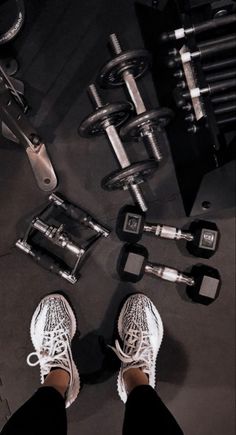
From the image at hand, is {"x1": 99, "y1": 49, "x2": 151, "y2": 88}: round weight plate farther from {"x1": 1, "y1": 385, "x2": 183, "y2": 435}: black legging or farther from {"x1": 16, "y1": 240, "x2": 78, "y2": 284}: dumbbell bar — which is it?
{"x1": 1, "y1": 385, "x2": 183, "y2": 435}: black legging

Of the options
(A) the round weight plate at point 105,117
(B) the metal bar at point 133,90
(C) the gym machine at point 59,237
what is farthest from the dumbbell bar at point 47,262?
(B) the metal bar at point 133,90

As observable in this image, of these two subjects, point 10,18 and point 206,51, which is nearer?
point 206,51

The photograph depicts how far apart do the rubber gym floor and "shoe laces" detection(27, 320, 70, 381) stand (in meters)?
0.09

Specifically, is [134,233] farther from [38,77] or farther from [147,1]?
[147,1]

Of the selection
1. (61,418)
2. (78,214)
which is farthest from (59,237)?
(61,418)

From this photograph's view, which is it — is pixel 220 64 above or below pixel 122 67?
below

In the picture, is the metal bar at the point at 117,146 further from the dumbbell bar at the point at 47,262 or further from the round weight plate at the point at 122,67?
the dumbbell bar at the point at 47,262

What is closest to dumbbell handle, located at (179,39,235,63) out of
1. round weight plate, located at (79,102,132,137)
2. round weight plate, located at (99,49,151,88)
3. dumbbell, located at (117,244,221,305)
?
round weight plate, located at (99,49,151,88)

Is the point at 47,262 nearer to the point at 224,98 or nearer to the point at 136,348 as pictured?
the point at 136,348

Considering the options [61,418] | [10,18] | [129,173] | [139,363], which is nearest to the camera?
[61,418]

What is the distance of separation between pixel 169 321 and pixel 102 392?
1.09ft

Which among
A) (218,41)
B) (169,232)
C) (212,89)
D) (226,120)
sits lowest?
(169,232)

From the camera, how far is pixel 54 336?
127 cm

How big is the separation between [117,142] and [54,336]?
643mm
